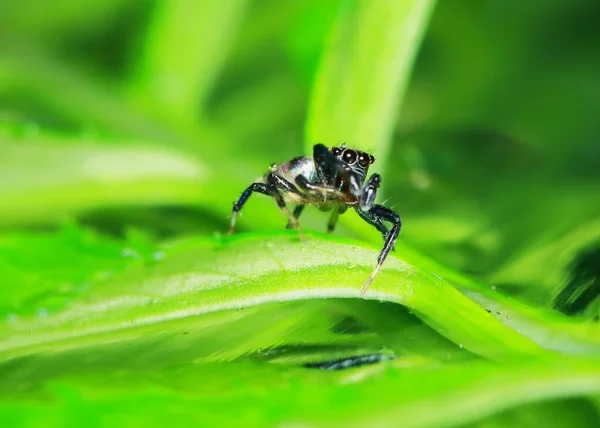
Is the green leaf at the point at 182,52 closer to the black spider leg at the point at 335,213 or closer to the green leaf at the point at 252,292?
the black spider leg at the point at 335,213

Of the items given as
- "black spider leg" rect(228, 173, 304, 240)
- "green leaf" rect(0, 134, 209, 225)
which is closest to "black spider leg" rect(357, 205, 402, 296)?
"black spider leg" rect(228, 173, 304, 240)

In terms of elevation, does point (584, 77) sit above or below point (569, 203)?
above

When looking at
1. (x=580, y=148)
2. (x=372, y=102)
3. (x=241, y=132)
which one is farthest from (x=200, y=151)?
(x=580, y=148)

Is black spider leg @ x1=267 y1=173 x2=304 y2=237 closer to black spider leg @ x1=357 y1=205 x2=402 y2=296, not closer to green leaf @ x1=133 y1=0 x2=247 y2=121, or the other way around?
black spider leg @ x1=357 y1=205 x2=402 y2=296

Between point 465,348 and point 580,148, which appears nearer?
point 465,348

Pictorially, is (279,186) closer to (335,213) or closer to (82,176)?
(335,213)

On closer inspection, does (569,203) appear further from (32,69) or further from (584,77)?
(32,69)
